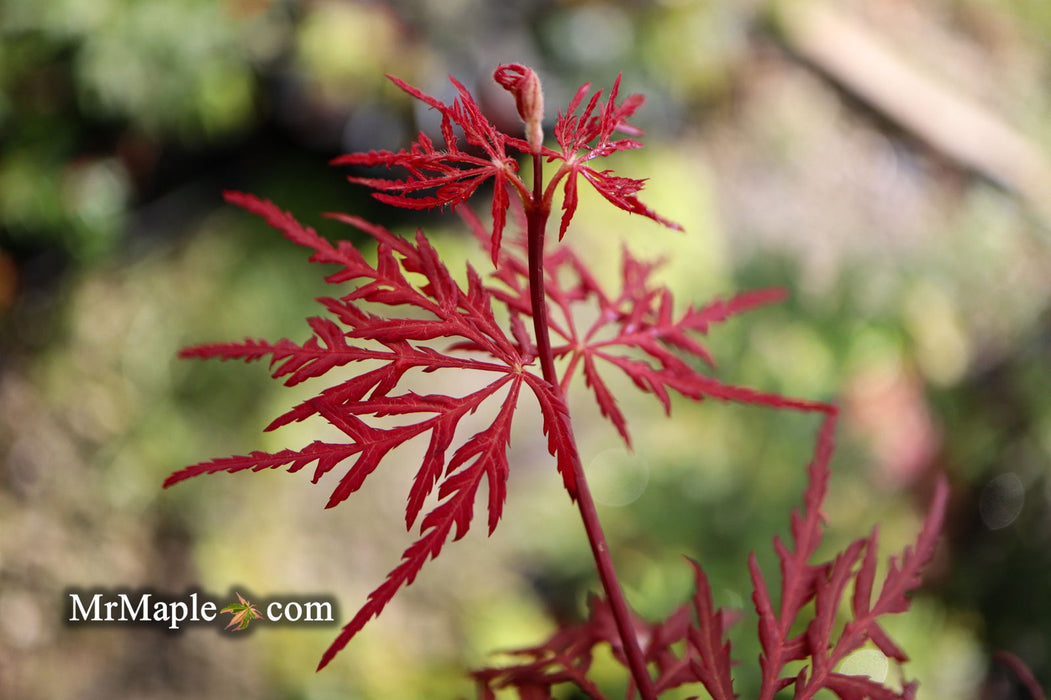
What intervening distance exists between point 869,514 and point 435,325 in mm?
1434

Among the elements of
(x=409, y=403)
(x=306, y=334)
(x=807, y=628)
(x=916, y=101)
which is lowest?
(x=807, y=628)

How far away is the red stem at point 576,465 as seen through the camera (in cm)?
35

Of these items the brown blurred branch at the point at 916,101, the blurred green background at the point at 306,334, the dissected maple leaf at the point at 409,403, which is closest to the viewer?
the dissected maple leaf at the point at 409,403

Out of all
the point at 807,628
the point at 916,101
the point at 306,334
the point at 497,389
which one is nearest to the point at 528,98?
the point at 497,389

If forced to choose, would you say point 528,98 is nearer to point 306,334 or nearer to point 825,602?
point 825,602

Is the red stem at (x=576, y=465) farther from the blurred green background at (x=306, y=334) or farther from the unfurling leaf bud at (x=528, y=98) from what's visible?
the blurred green background at (x=306, y=334)

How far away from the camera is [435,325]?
0.37 metres

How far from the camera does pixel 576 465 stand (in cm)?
37

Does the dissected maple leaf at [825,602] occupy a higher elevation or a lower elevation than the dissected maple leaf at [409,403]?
lower

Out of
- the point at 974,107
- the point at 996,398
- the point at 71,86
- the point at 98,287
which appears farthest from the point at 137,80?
the point at 974,107

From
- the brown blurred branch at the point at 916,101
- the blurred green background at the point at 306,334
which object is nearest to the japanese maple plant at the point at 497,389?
the blurred green background at the point at 306,334

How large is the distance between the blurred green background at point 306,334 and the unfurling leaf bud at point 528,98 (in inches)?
39.2

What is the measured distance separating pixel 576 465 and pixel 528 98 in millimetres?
166

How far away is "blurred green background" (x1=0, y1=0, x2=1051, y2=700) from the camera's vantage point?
5.13ft
